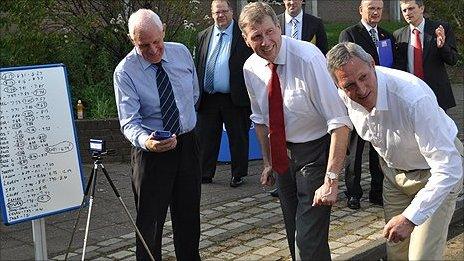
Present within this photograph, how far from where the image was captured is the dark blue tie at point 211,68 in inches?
313

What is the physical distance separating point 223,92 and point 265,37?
149 inches

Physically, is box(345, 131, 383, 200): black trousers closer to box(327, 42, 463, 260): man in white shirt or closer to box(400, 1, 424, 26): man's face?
box(400, 1, 424, 26): man's face

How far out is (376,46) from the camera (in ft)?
23.1

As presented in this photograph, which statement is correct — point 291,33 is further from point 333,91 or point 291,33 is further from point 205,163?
point 333,91

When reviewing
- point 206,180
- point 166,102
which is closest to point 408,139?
point 166,102

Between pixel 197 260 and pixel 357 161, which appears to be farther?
pixel 357 161

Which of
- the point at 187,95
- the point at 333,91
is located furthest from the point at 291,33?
the point at 333,91

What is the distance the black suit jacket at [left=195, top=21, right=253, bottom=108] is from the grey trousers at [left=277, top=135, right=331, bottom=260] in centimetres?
342

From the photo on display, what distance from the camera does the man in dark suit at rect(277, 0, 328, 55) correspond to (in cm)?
760

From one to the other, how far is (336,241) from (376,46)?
6.83ft

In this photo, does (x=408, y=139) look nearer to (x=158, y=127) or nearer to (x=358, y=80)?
(x=358, y=80)

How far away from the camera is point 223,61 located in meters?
7.93

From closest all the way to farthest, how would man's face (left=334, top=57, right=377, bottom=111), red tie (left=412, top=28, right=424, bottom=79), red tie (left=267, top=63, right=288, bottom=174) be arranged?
man's face (left=334, top=57, right=377, bottom=111) < red tie (left=267, top=63, right=288, bottom=174) < red tie (left=412, top=28, right=424, bottom=79)

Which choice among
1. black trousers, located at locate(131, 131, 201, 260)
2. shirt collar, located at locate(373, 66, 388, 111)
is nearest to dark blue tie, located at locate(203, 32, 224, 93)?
black trousers, located at locate(131, 131, 201, 260)
